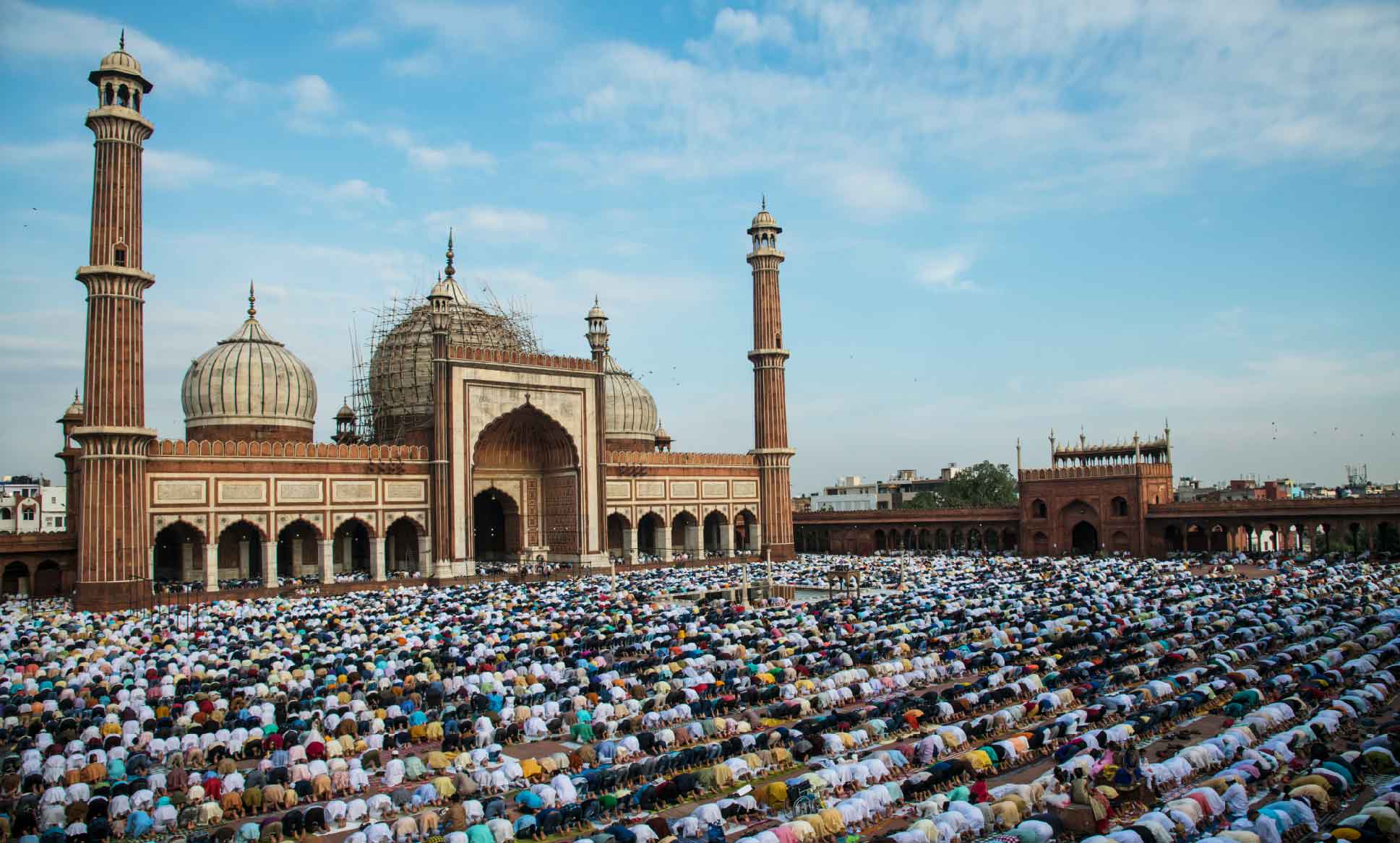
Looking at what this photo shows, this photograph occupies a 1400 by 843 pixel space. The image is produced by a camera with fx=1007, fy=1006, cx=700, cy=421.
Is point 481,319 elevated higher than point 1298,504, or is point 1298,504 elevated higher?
point 481,319

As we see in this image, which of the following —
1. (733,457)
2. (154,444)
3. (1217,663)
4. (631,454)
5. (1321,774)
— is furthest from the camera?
(733,457)

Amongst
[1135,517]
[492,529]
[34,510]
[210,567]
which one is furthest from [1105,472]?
[34,510]

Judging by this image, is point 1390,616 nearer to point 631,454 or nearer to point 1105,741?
point 1105,741

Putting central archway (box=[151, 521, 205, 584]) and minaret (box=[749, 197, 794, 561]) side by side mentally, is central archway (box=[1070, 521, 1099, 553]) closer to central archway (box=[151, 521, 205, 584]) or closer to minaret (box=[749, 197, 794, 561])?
minaret (box=[749, 197, 794, 561])

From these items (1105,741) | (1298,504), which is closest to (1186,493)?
(1298,504)

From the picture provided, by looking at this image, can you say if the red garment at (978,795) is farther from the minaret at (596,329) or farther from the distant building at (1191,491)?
the distant building at (1191,491)

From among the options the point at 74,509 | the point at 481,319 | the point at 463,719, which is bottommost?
the point at 463,719

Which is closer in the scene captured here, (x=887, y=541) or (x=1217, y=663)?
(x=1217, y=663)

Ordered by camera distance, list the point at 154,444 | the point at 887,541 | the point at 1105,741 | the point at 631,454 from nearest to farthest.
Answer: the point at 1105,741 < the point at 154,444 < the point at 631,454 < the point at 887,541
